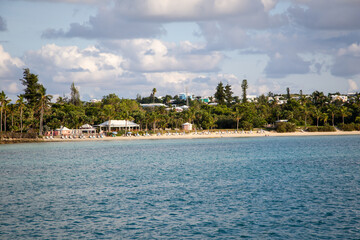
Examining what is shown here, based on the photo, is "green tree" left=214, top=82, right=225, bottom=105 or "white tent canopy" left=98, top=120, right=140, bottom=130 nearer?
"white tent canopy" left=98, top=120, right=140, bottom=130

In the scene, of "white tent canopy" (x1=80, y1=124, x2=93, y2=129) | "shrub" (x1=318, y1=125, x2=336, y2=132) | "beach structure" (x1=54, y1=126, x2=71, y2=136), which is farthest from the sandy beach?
"white tent canopy" (x1=80, y1=124, x2=93, y2=129)

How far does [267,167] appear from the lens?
38.4 meters

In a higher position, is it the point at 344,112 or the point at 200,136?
the point at 344,112

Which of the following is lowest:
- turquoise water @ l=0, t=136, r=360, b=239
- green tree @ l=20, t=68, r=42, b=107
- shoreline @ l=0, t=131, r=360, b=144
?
turquoise water @ l=0, t=136, r=360, b=239

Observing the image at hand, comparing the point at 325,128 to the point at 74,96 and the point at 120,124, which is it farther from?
the point at 74,96

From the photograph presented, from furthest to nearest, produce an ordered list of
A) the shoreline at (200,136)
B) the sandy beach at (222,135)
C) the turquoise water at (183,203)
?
the sandy beach at (222,135) → the shoreline at (200,136) → the turquoise water at (183,203)

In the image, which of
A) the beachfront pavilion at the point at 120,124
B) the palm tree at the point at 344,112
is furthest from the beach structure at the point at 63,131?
the palm tree at the point at 344,112

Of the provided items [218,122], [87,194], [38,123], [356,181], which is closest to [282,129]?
[218,122]

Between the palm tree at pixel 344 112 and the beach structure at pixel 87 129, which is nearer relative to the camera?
the beach structure at pixel 87 129

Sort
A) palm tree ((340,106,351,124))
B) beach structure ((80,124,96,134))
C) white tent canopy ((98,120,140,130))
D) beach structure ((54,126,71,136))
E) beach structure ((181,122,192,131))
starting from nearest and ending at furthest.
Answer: beach structure ((54,126,71,136))
white tent canopy ((98,120,140,130))
beach structure ((80,124,96,134))
palm tree ((340,106,351,124))
beach structure ((181,122,192,131))

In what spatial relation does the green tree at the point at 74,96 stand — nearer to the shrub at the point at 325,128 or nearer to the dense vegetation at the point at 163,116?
the dense vegetation at the point at 163,116

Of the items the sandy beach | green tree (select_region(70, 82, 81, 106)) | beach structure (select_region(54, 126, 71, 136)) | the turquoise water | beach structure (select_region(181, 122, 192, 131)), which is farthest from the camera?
green tree (select_region(70, 82, 81, 106))

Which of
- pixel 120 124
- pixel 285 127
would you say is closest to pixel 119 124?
pixel 120 124

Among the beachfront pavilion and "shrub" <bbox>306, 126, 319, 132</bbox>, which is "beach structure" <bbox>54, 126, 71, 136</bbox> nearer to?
the beachfront pavilion
